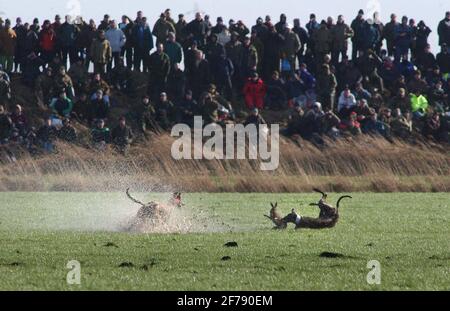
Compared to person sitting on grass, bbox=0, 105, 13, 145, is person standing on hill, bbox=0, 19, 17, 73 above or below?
above

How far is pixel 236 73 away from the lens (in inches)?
1779

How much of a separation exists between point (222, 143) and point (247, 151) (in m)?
1.07

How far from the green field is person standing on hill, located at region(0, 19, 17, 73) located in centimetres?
1232

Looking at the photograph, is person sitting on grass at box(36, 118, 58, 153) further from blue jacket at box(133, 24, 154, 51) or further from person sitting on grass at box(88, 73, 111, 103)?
blue jacket at box(133, 24, 154, 51)

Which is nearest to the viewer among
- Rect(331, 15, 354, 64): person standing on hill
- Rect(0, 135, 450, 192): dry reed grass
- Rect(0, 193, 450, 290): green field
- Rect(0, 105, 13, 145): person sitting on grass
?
Rect(0, 193, 450, 290): green field

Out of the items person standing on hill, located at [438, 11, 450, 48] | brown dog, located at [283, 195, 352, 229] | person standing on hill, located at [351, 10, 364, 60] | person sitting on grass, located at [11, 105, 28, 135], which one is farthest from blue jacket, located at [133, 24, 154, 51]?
brown dog, located at [283, 195, 352, 229]

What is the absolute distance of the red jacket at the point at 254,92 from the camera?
1763 inches

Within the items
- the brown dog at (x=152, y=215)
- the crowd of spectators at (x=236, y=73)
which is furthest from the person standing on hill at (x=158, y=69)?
the brown dog at (x=152, y=215)

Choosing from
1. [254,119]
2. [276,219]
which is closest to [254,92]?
[254,119]

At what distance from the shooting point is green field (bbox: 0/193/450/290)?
1642cm

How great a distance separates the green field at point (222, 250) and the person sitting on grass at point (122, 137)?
7.94 meters

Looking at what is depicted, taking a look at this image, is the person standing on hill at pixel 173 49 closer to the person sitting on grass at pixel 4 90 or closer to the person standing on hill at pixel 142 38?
the person standing on hill at pixel 142 38

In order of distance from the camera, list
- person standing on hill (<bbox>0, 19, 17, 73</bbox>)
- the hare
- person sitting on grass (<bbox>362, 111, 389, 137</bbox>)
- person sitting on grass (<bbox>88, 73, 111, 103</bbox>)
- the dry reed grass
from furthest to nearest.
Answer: person sitting on grass (<bbox>88, 73, 111, 103</bbox>), person standing on hill (<bbox>0, 19, 17, 73</bbox>), person sitting on grass (<bbox>362, 111, 389, 137</bbox>), the dry reed grass, the hare

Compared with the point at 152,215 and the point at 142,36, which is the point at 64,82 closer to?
the point at 142,36
